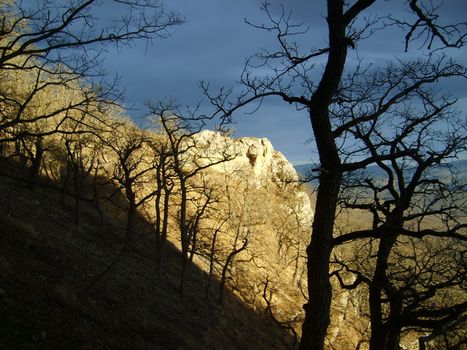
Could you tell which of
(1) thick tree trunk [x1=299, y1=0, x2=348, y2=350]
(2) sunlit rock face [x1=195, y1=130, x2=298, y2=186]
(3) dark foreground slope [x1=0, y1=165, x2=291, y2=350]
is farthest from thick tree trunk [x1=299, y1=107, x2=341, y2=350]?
(2) sunlit rock face [x1=195, y1=130, x2=298, y2=186]

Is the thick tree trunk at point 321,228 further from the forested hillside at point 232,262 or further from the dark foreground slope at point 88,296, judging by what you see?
the dark foreground slope at point 88,296

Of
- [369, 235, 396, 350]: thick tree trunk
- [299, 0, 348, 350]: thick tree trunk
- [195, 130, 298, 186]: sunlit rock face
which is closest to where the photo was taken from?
[299, 0, 348, 350]: thick tree trunk

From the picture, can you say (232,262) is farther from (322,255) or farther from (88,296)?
(322,255)

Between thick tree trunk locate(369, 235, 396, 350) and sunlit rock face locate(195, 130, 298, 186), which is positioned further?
sunlit rock face locate(195, 130, 298, 186)

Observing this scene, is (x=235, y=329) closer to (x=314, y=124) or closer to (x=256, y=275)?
(x=256, y=275)

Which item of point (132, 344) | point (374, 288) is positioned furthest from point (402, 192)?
point (132, 344)

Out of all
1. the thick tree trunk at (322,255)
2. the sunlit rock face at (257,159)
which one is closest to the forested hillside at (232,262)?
the thick tree trunk at (322,255)

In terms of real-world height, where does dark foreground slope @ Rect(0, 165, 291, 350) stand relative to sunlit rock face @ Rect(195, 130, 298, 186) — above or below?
below

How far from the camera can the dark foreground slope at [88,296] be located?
10.3 m

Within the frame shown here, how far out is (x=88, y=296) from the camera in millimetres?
14570

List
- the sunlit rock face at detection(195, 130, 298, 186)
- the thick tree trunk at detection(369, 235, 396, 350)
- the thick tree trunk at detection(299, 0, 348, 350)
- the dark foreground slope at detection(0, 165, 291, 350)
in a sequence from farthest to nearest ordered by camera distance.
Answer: the sunlit rock face at detection(195, 130, 298, 186) < the dark foreground slope at detection(0, 165, 291, 350) < the thick tree trunk at detection(369, 235, 396, 350) < the thick tree trunk at detection(299, 0, 348, 350)

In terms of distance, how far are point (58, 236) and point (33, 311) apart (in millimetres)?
10737

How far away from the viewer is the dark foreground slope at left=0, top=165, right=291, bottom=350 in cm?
1032

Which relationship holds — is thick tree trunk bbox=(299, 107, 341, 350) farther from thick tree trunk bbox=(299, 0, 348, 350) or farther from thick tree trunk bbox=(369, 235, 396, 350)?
thick tree trunk bbox=(369, 235, 396, 350)
